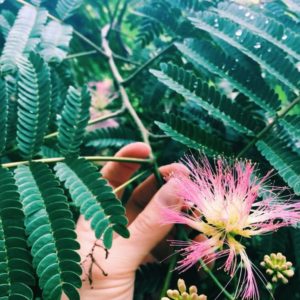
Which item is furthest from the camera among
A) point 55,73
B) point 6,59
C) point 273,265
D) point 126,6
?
point 126,6

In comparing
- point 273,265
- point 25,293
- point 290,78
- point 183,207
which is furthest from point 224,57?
point 25,293

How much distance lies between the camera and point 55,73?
73.7 inches

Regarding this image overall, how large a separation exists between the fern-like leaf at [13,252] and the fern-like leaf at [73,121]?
0.87 feet

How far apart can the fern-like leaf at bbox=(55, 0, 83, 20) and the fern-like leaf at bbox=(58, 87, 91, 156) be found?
72cm

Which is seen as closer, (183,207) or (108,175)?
(183,207)

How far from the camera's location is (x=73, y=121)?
1.45 meters

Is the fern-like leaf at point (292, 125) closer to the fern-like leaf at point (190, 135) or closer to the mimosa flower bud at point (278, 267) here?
the fern-like leaf at point (190, 135)

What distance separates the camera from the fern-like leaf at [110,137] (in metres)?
1.87

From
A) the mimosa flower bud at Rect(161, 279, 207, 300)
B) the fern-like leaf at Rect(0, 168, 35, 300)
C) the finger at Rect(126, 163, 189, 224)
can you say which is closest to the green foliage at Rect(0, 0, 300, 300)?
the fern-like leaf at Rect(0, 168, 35, 300)

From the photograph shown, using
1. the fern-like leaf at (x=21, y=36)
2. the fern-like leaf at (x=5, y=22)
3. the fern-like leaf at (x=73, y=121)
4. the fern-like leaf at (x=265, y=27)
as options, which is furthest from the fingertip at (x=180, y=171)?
the fern-like leaf at (x=5, y=22)

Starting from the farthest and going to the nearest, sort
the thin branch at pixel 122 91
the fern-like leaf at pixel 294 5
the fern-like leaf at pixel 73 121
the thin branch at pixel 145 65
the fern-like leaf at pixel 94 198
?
the thin branch at pixel 145 65, the thin branch at pixel 122 91, the fern-like leaf at pixel 294 5, the fern-like leaf at pixel 73 121, the fern-like leaf at pixel 94 198

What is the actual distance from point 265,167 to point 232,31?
59 cm

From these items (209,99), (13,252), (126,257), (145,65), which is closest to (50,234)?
(13,252)

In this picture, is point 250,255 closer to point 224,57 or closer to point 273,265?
point 273,265
